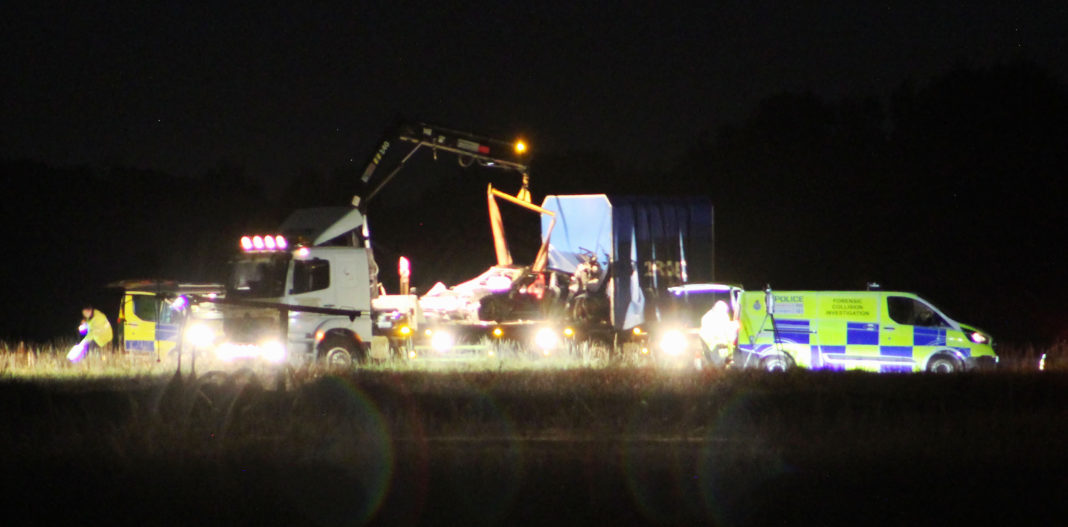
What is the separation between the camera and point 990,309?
31000 mm

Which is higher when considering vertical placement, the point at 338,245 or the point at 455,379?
the point at 338,245

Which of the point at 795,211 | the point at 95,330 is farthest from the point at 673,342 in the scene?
the point at 795,211

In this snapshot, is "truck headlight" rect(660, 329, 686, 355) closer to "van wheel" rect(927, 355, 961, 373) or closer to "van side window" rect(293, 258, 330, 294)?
"van wheel" rect(927, 355, 961, 373)

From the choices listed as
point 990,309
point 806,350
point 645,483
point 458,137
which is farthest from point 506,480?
point 990,309

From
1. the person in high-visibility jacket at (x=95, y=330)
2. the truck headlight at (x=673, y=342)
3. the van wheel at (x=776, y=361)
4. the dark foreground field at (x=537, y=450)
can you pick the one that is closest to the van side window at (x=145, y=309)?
the person in high-visibility jacket at (x=95, y=330)

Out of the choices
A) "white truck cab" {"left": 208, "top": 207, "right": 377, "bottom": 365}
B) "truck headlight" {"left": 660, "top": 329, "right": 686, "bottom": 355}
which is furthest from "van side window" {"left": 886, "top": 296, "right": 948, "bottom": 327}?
"white truck cab" {"left": 208, "top": 207, "right": 377, "bottom": 365}

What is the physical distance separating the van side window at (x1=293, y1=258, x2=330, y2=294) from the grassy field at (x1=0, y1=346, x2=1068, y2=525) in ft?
12.7

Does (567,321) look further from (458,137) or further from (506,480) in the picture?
(506,480)

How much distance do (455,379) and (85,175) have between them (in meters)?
43.3

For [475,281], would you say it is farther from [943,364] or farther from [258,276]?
[943,364]

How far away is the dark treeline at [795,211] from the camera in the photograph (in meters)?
32.9

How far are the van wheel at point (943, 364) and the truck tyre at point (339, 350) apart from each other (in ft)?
31.8

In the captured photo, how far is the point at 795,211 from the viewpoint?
39469mm

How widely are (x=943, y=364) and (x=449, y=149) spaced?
11.1 meters
